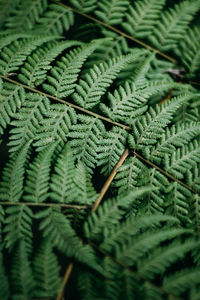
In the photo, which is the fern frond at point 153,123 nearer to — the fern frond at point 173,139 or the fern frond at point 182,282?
the fern frond at point 173,139

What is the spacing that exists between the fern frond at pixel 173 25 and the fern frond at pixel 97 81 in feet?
1.72

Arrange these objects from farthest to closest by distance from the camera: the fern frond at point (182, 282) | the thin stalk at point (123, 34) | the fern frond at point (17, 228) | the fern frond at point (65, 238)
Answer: the thin stalk at point (123, 34), the fern frond at point (17, 228), the fern frond at point (65, 238), the fern frond at point (182, 282)

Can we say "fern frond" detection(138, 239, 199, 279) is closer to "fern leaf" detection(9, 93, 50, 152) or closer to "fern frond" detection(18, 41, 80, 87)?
"fern leaf" detection(9, 93, 50, 152)

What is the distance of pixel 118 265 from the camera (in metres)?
1.25

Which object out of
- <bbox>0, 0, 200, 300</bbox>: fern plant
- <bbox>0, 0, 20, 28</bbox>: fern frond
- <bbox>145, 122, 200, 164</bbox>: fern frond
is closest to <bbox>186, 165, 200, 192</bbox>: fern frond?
<bbox>0, 0, 200, 300</bbox>: fern plant

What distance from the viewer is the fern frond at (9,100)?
1.59 metres

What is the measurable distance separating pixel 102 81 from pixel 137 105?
1.05ft

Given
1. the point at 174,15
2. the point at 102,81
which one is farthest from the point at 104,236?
the point at 174,15

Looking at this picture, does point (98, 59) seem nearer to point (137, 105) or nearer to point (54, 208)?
point (137, 105)

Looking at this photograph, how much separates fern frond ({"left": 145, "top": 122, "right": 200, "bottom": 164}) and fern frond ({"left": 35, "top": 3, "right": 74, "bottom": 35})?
1282mm

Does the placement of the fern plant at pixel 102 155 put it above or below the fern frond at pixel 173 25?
below

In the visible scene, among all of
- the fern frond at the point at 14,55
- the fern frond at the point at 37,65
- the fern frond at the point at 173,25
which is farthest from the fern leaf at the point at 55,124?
the fern frond at the point at 173,25

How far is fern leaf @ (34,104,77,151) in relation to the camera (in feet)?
5.24

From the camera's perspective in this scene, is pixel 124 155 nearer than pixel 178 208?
No
